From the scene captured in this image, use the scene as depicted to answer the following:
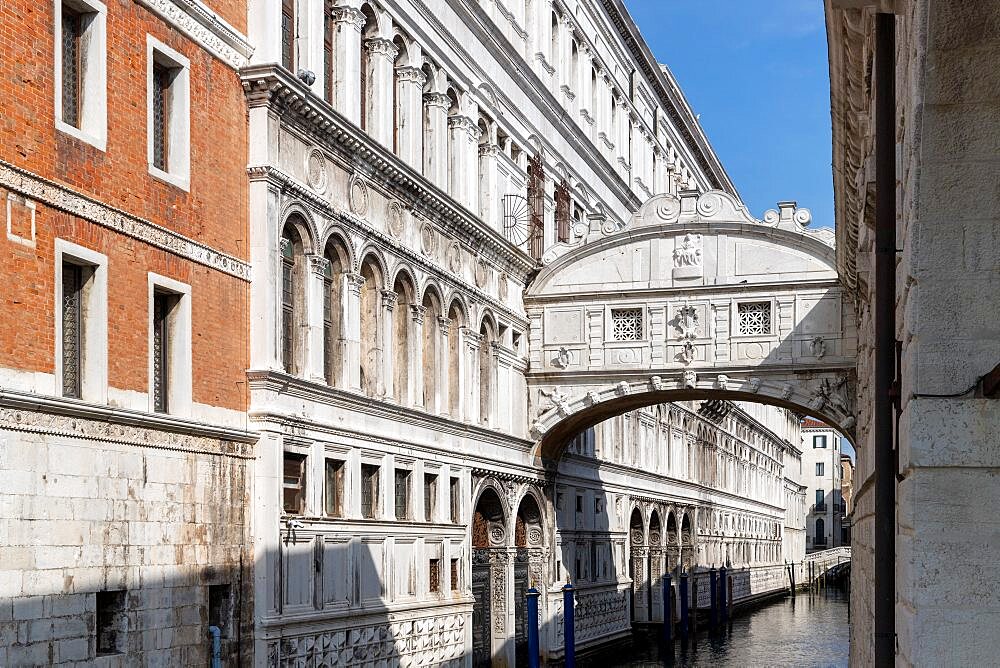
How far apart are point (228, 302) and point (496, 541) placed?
34.3 ft

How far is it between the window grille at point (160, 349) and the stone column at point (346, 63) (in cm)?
448

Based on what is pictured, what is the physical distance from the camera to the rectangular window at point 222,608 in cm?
1438

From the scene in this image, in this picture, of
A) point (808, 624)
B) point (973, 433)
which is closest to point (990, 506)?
point (973, 433)

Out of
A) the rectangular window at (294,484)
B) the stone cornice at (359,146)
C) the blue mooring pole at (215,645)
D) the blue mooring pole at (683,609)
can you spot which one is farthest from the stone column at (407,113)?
the blue mooring pole at (683,609)

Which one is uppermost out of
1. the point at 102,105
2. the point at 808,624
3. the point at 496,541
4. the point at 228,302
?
the point at 102,105

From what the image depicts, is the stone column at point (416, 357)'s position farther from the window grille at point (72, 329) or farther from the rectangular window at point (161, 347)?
the window grille at point (72, 329)

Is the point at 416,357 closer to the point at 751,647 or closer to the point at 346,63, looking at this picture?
the point at 346,63

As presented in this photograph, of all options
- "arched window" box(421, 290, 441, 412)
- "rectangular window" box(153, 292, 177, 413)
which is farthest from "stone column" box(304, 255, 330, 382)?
"arched window" box(421, 290, 441, 412)

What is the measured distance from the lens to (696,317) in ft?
78.2

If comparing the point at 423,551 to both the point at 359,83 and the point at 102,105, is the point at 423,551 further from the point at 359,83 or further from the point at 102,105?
the point at 102,105

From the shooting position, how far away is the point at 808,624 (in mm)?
44812

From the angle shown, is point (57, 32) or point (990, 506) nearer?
point (990, 506)

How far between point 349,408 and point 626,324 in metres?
7.97

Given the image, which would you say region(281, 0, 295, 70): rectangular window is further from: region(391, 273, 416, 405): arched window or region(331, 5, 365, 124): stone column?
region(391, 273, 416, 405): arched window
